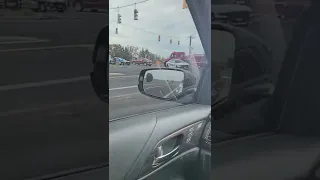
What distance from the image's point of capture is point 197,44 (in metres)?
1.68

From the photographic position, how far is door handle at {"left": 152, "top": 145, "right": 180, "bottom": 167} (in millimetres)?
1650

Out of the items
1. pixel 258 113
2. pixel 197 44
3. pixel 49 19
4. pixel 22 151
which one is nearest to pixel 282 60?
pixel 258 113

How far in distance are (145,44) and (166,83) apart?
21 cm

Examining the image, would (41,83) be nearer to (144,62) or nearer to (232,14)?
(144,62)

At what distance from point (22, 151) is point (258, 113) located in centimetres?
104

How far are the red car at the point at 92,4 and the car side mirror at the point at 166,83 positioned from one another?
13.3 inches

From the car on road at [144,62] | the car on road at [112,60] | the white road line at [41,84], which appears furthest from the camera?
the car on road at [144,62]

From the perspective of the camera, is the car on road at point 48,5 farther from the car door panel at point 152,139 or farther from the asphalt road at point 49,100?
the car door panel at point 152,139

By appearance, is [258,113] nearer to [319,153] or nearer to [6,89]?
[319,153]

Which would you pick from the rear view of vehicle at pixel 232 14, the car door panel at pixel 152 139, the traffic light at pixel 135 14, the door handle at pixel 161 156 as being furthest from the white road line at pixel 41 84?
the rear view of vehicle at pixel 232 14

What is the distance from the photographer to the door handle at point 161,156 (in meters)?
1.65

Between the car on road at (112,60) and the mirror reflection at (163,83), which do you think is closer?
the car on road at (112,60)

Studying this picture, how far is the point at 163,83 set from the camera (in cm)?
164

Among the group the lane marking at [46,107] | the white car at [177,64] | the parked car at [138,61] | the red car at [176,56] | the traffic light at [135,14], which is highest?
the traffic light at [135,14]
